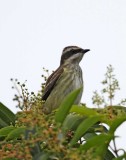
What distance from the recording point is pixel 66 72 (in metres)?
8.71

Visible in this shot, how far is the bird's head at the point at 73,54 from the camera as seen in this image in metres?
9.05

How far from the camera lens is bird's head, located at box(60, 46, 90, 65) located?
905cm

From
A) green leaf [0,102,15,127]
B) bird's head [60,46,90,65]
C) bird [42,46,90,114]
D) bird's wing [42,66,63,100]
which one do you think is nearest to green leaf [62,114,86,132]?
green leaf [0,102,15,127]

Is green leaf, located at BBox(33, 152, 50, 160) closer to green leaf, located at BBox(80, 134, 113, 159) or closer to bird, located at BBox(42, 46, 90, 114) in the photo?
green leaf, located at BBox(80, 134, 113, 159)

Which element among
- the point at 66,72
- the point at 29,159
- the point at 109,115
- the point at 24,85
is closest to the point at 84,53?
the point at 66,72

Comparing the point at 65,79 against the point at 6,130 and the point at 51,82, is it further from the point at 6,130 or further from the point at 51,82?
the point at 6,130

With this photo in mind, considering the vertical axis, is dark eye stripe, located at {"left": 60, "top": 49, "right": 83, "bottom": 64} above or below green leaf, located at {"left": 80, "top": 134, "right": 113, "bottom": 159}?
above

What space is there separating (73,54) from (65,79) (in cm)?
83

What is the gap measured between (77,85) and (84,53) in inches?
32.0

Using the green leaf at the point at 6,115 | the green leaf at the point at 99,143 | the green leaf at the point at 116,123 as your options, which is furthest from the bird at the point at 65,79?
the green leaf at the point at 99,143

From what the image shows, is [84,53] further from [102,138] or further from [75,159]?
[75,159]

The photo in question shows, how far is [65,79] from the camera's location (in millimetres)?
8531

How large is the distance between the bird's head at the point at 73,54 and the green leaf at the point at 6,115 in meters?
4.41

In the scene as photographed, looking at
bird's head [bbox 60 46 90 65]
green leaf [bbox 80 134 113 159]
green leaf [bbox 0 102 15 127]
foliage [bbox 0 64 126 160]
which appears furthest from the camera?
bird's head [bbox 60 46 90 65]
